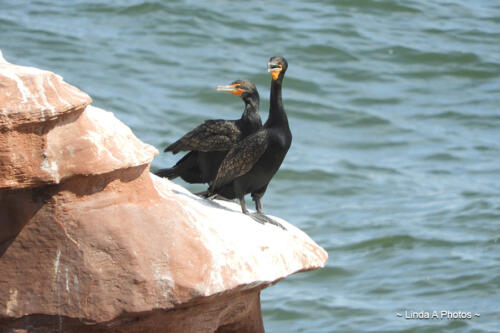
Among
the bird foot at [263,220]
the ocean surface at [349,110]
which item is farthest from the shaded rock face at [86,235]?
the ocean surface at [349,110]

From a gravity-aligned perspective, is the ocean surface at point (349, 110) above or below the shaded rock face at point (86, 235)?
below

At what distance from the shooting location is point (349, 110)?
13188 mm

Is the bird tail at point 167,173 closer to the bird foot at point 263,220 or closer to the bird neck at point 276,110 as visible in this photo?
the bird neck at point 276,110

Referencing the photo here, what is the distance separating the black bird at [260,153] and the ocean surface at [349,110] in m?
3.41

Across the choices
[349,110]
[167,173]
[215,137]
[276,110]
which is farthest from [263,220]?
[349,110]

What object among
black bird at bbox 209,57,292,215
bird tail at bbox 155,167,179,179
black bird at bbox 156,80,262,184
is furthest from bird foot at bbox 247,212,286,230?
bird tail at bbox 155,167,179,179

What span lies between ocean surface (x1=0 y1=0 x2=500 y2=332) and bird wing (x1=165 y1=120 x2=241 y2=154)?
326cm

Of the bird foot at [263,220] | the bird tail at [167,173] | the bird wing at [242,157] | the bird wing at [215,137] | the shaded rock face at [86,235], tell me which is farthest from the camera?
the bird tail at [167,173]

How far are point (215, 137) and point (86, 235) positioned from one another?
175 centimetres

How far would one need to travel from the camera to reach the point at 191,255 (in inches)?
182

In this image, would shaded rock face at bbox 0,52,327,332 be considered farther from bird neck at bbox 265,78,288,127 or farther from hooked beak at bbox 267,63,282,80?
hooked beak at bbox 267,63,282,80

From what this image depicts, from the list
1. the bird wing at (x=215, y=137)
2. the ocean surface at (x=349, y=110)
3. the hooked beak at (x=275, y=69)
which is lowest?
the ocean surface at (x=349, y=110)

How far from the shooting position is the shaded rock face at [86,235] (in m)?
4.30

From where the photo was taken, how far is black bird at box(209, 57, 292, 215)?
5637mm
